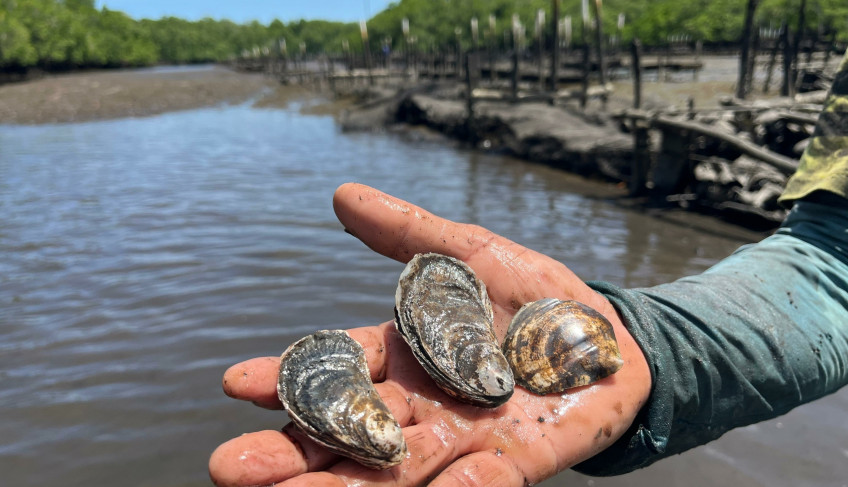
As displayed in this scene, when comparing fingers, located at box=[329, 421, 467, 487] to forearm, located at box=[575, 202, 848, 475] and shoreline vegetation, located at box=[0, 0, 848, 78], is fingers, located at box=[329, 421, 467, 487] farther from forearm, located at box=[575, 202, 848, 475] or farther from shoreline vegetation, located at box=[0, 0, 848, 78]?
shoreline vegetation, located at box=[0, 0, 848, 78]

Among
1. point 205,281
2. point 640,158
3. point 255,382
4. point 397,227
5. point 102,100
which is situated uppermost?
point 102,100

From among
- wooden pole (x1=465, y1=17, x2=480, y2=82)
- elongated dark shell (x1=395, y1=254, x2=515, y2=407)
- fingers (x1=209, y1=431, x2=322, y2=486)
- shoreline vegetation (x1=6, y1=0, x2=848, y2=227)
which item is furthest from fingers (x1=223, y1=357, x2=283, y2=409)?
wooden pole (x1=465, y1=17, x2=480, y2=82)

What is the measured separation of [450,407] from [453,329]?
323 mm

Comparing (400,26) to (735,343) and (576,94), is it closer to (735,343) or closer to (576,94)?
(576,94)

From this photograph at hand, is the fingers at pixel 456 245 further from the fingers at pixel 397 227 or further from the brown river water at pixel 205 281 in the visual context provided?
the brown river water at pixel 205 281

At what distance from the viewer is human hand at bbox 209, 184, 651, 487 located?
5.81 ft

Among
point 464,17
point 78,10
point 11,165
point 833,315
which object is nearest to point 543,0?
→ point 464,17

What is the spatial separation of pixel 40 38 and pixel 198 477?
6833 cm

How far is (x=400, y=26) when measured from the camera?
93062mm

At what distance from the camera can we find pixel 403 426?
2.09m

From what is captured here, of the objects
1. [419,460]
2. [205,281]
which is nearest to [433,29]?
[205,281]

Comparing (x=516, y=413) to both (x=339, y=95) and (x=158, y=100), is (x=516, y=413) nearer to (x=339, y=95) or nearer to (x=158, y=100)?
(x=158, y=100)

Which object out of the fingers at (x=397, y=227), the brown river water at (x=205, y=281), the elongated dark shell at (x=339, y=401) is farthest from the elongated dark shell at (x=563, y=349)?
the brown river water at (x=205, y=281)

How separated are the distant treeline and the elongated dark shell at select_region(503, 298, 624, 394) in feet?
128
